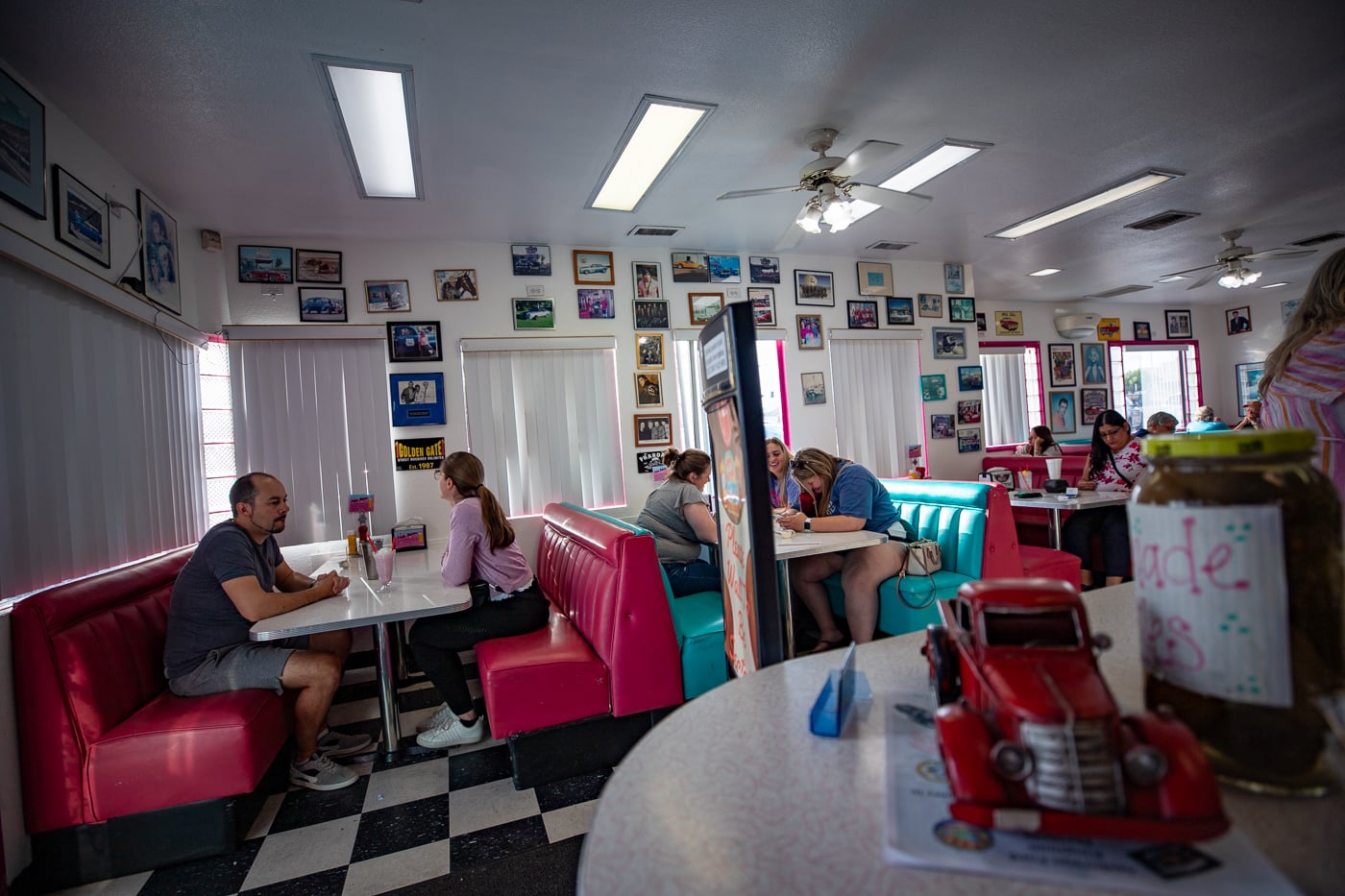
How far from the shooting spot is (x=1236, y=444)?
0.59m

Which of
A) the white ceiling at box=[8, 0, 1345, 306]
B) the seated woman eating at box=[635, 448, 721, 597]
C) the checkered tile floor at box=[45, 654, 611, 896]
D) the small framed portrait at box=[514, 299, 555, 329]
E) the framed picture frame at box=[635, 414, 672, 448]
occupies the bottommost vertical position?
the checkered tile floor at box=[45, 654, 611, 896]

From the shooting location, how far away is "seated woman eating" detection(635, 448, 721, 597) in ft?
12.2

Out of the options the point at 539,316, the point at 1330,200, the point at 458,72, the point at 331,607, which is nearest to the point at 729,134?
the point at 458,72

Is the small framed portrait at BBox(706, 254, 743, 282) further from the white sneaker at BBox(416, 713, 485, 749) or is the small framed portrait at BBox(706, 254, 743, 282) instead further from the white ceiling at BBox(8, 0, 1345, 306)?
the white sneaker at BBox(416, 713, 485, 749)

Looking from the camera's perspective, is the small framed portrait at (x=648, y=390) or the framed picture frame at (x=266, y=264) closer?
the framed picture frame at (x=266, y=264)

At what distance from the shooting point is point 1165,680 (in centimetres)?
62

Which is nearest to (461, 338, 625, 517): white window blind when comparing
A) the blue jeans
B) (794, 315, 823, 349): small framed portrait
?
the blue jeans

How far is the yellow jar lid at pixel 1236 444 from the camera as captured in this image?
0.57m

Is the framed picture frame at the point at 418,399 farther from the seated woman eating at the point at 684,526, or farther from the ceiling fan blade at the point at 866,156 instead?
the ceiling fan blade at the point at 866,156

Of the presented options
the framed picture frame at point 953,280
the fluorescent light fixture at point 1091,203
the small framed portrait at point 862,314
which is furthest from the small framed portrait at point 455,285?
the framed picture frame at point 953,280

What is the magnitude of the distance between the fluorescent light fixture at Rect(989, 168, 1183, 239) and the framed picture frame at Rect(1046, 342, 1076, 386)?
11.9 ft

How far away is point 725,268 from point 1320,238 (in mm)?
5882

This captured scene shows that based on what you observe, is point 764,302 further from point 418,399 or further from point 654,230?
point 418,399

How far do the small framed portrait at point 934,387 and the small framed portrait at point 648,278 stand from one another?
282 cm
